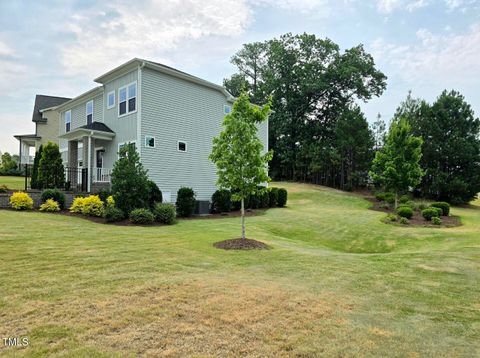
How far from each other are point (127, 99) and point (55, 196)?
22.1 ft

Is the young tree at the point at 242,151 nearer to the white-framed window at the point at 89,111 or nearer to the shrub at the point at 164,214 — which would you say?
the shrub at the point at 164,214

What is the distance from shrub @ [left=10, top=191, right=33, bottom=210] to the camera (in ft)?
44.4

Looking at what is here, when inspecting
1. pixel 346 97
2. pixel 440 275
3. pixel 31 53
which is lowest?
pixel 440 275

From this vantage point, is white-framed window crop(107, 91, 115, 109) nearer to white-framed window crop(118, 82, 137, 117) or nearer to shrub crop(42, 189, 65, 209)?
white-framed window crop(118, 82, 137, 117)

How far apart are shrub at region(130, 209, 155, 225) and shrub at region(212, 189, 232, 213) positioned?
6146 millimetres

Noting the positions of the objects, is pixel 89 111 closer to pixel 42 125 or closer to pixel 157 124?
pixel 157 124

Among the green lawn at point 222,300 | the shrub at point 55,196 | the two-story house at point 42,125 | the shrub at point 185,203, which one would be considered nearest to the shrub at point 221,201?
the shrub at point 185,203

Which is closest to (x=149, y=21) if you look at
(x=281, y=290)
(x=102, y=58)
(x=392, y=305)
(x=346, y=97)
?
(x=102, y=58)

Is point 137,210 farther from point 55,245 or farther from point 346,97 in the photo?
point 346,97

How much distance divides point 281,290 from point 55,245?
5.36 meters

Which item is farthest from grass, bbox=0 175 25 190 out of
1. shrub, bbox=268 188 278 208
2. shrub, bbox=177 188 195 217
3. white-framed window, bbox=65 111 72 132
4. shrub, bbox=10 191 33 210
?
shrub, bbox=268 188 278 208

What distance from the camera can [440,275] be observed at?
23.3 feet

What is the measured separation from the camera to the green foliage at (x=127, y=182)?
13.9 meters

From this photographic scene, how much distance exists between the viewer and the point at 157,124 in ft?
60.7
